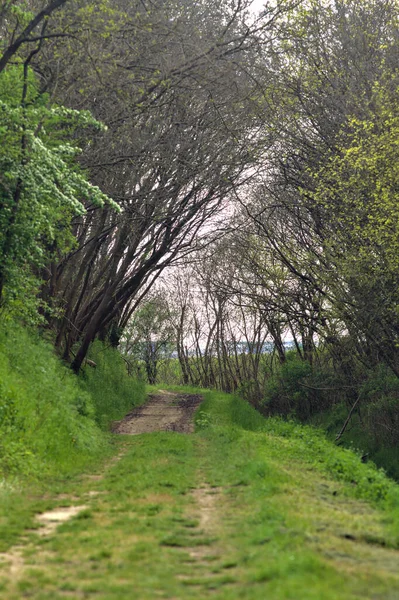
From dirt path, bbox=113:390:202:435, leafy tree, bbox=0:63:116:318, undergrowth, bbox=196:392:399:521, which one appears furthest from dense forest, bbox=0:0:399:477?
undergrowth, bbox=196:392:399:521

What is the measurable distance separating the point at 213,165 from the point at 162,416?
358 inches

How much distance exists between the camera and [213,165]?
77.9ft

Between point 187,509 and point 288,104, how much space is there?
17.0m

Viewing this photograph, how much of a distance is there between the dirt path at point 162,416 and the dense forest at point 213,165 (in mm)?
1191

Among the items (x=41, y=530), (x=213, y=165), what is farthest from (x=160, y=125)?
(x=41, y=530)

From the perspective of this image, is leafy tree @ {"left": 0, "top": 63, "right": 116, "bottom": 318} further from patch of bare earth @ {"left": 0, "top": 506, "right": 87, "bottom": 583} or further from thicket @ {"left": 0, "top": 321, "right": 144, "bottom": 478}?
patch of bare earth @ {"left": 0, "top": 506, "right": 87, "bottom": 583}

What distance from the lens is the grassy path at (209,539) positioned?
5.55 meters

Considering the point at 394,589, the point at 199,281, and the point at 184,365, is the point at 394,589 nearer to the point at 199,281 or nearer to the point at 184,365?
the point at 199,281

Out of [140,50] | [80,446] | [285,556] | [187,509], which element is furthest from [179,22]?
[285,556]

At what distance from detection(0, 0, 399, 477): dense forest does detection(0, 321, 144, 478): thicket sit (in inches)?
9.4

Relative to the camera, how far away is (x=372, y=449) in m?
23.2

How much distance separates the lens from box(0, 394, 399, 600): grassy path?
555 centimetres

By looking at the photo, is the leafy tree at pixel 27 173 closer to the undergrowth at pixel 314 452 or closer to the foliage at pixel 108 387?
the undergrowth at pixel 314 452

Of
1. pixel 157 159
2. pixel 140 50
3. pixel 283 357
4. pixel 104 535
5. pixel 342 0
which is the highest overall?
pixel 342 0
